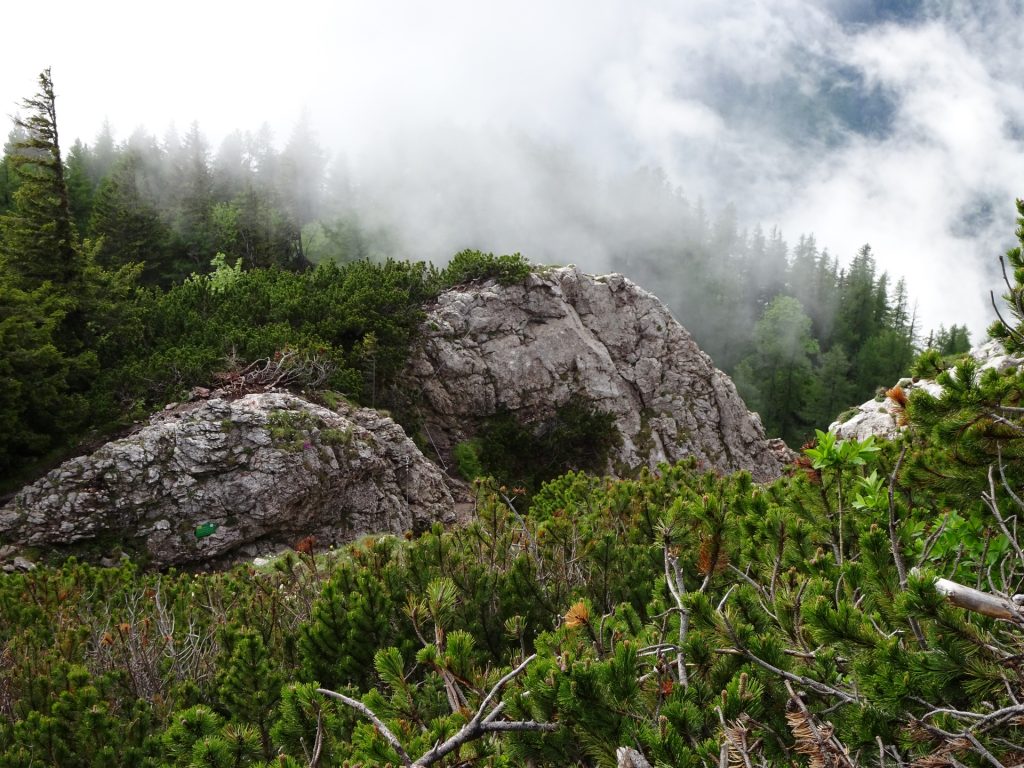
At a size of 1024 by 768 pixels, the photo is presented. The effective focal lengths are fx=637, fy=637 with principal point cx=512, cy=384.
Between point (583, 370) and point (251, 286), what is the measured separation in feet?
37.0

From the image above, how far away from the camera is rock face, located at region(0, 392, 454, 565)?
38.2ft

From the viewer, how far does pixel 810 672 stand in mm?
2076

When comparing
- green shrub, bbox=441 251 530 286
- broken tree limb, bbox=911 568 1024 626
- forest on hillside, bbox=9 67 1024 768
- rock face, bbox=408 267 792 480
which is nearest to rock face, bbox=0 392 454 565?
forest on hillside, bbox=9 67 1024 768

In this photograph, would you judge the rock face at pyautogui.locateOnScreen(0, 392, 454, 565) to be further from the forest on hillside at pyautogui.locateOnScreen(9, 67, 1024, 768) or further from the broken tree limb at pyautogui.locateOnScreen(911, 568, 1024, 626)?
the broken tree limb at pyautogui.locateOnScreen(911, 568, 1024, 626)

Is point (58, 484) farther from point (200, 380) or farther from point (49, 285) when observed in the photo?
point (49, 285)

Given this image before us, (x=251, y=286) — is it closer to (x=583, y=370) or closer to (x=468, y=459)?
(x=468, y=459)

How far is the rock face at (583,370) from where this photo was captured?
20.6m

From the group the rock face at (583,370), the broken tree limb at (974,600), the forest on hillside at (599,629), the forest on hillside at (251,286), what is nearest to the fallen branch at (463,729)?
the forest on hillside at (599,629)

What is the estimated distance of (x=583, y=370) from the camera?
22031 millimetres

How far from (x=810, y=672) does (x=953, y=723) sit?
0.40 m

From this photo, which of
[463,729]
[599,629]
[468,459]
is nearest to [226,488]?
[468,459]

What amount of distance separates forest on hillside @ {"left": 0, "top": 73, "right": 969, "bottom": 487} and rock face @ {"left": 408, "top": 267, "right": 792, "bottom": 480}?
1.89 metres

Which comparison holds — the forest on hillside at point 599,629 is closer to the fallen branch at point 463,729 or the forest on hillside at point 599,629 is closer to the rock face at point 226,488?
the fallen branch at point 463,729

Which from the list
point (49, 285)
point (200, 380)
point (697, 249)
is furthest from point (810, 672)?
point (697, 249)
